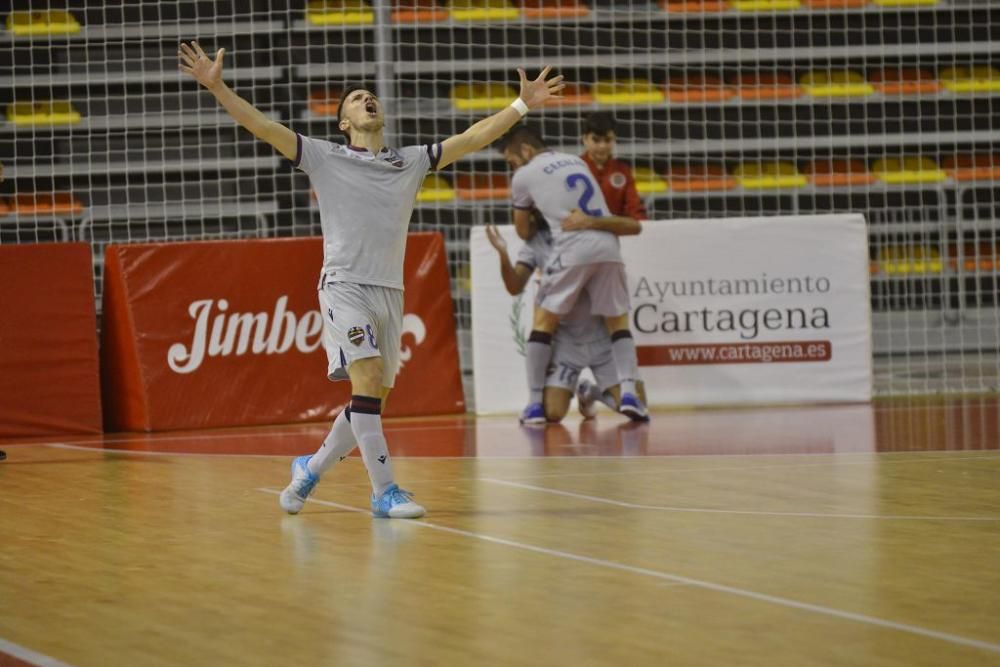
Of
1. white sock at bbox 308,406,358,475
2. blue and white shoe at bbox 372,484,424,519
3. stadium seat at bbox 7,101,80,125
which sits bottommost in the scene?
A: blue and white shoe at bbox 372,484,424,519

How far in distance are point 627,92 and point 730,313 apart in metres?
5.56

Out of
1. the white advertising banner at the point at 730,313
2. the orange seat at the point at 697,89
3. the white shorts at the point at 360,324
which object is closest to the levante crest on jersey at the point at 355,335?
the white shorts at the point at 360,324

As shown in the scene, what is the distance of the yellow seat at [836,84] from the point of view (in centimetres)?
1584

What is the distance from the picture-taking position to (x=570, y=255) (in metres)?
9.86

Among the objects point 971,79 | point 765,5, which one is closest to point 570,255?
point 765,5

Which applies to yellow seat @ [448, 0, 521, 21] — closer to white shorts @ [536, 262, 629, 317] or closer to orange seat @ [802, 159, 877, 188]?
orange seat @ [802, 159, 877, 188]

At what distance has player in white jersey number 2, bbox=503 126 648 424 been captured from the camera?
32.3ft

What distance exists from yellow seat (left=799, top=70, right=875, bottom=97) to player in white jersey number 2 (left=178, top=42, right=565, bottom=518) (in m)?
10.3

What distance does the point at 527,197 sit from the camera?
10.0 meters

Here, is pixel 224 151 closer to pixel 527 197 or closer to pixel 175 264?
pixel 175 264

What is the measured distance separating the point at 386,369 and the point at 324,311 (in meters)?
0.33

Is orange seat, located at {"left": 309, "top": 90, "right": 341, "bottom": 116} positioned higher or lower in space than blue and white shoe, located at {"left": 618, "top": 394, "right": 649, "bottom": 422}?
higher

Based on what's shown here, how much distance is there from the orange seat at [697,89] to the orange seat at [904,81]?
1478 millimetres

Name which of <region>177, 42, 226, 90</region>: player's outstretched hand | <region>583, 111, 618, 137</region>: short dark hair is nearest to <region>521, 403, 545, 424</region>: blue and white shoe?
<region>583, 111, 618, 137</region>: short dark hair
